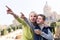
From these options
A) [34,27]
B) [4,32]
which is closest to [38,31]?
[34,27]

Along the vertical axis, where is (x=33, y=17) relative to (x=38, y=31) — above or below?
above

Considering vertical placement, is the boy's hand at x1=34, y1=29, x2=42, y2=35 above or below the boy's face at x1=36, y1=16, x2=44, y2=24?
below

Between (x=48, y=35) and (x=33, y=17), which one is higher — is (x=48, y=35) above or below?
below

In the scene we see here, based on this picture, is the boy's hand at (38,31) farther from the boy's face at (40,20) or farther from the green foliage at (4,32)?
the green foliage at (4,32)

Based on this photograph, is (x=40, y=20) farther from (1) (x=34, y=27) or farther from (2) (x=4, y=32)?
(2) (x=4, y=32)

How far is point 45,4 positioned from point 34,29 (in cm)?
24

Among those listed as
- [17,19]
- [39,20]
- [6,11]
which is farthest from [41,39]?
[6,11]

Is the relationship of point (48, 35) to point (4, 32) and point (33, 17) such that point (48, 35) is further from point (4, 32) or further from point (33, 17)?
point (4, 32)

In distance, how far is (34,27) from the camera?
1530 mm

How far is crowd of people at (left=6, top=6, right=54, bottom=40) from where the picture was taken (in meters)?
1.50

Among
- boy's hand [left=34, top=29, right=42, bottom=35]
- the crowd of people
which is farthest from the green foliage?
boy's hand [left=34, top=29, right=42, bottom=35]

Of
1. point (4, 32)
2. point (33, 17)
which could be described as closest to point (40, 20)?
point (33, 17)

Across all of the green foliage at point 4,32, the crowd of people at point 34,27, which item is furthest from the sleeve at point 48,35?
the green foliage at point 4,32

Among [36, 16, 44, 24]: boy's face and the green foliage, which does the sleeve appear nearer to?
[36, 16, 44, 24]: boy's face
